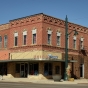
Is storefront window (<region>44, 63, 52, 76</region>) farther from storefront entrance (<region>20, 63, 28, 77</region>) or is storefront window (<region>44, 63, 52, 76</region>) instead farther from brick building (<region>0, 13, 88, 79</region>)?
storefront entrance (<region>20, 63, 28, 77</region>)

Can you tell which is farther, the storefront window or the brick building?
the storefront window

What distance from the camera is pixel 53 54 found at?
40.4m

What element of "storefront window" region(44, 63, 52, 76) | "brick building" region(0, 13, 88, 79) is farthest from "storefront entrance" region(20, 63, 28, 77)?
"storefront window" region(44, 63, 52, 76)

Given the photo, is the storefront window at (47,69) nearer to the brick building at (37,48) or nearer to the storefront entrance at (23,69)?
the brick building at (37,48)

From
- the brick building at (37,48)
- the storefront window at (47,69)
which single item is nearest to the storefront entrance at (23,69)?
the brick building at (37,48)

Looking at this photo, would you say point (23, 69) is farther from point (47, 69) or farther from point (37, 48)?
point (37, 48)

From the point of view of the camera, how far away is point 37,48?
128ft

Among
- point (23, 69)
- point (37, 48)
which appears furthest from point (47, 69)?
point (23, 69)

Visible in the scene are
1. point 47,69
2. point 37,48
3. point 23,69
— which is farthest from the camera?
point 23,69

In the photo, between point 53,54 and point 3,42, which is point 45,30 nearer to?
point 53,54

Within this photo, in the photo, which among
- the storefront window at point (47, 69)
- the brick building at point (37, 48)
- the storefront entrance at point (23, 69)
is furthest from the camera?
the storefront entrance at point (23, 69)

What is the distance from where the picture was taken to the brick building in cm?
3888

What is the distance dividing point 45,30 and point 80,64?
11.7m

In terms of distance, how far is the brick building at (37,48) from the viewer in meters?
38.9
